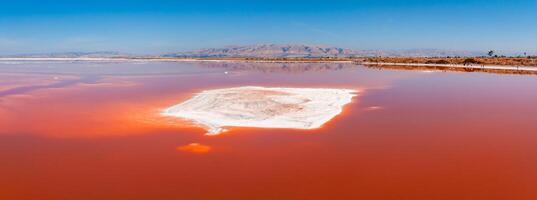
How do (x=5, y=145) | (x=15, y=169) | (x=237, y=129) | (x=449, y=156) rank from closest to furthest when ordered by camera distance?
(x=15, y=169), (x=449, y=156), (x=5, y=145), (x=237, y=129)

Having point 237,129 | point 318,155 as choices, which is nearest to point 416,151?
point 318,155

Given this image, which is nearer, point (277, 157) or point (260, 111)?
point (277, 157)

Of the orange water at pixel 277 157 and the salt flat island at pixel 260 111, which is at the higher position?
the salt flat island at pixel 260 111

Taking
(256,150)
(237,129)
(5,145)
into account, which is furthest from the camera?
(237,129)

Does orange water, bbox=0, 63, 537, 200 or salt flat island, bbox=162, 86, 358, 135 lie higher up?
salt flat island, bbox=162, 86, 358, 135

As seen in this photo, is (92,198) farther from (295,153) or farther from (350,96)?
(350,96)

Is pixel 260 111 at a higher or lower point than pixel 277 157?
higher

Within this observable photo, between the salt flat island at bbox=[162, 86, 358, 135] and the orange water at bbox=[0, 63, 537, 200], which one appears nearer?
the orange water at bbox=[0, 63, 537, 200]

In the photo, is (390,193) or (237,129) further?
(237,129)
